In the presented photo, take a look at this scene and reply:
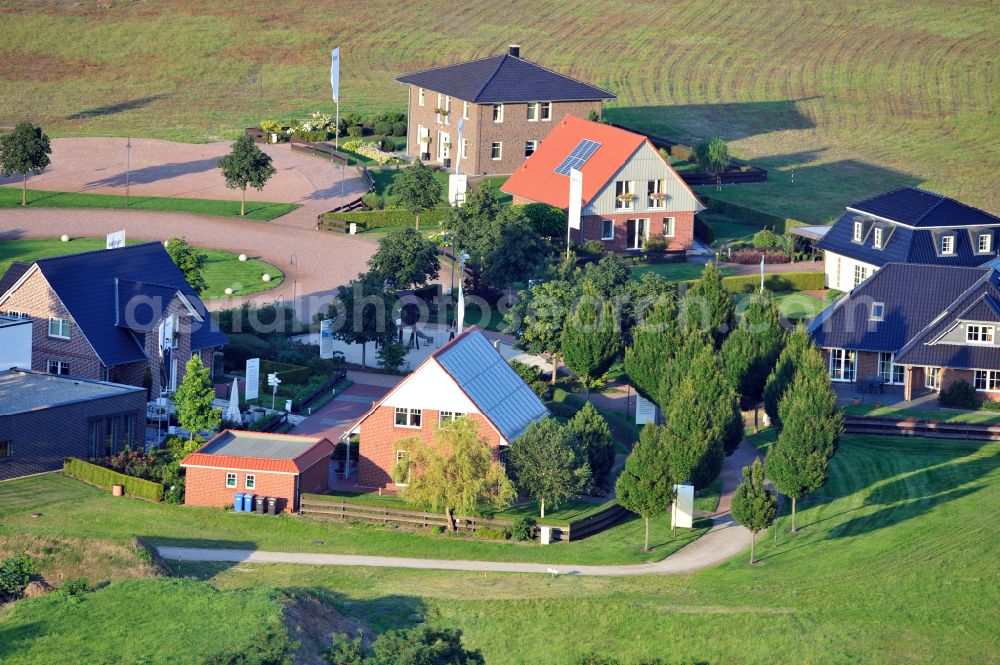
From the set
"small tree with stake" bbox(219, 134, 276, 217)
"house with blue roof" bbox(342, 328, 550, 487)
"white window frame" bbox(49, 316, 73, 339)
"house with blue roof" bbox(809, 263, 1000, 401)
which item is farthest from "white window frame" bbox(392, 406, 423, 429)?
"small tree with stake" bbox(219, 134, 276, 217)

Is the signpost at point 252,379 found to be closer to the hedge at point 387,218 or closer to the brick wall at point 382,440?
the brick wall at point 382,440

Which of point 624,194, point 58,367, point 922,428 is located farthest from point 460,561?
point 624,194

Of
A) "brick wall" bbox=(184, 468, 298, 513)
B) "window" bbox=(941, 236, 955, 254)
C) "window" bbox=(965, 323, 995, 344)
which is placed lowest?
"brick wall" bbox=(184, 468, 298, 513)

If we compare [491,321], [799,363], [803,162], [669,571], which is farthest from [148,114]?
[669,571]

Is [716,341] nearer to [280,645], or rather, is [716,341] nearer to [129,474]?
[129,474]

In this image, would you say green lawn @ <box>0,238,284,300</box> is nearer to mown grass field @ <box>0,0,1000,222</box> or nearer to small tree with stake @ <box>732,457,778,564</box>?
mown grass field @ <box>0,0,1000,222</box>
